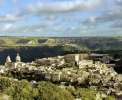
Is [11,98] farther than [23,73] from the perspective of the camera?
No

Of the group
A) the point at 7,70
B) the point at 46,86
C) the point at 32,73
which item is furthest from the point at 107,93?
the point at 7,70

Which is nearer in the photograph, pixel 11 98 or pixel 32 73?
pixel 11 98

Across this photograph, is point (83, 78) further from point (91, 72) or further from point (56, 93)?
point (56, 93)

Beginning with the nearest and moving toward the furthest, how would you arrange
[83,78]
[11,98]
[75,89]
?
[11,98]
[75,89]
[83,78]

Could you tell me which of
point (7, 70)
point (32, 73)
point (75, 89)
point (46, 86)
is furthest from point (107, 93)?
point (7, 70)

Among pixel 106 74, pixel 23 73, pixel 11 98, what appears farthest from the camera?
pixel 23 73

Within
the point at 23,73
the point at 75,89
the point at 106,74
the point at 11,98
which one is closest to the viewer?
the point at 11,98

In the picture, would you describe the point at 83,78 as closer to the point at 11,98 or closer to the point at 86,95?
the point at 86,95

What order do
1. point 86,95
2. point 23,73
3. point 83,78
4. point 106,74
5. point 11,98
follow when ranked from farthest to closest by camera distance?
1. point 23,73
2. point 106,74
3. point 83,78
4. point 86,95
5. point 11,98
